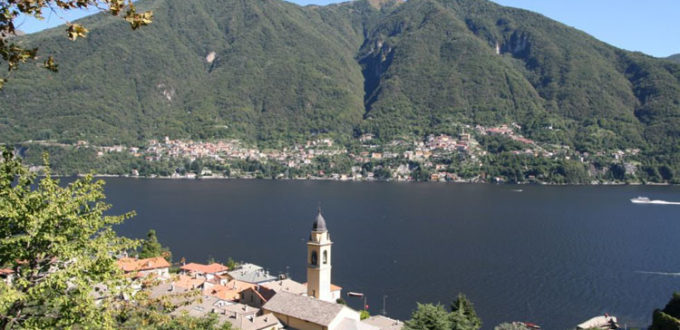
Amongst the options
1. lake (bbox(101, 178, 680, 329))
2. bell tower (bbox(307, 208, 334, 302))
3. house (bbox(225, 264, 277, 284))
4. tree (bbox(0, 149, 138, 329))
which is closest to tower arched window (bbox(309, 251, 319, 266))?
bell tower (bbox(307, 208, 334, 302))

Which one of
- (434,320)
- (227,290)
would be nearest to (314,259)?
(434,320)

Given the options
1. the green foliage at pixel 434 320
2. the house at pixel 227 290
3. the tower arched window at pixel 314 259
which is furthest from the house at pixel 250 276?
the green foliage at pixel 434 320

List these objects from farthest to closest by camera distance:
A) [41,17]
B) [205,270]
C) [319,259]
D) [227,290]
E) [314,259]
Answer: [205,270] < [227,290] < [314,259] < [319,259] < [41,17]

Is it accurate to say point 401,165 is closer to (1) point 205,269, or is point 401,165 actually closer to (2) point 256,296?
(1) point 205,269

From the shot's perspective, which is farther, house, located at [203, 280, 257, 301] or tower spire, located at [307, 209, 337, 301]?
house, located at [203, 280, 257, 301]

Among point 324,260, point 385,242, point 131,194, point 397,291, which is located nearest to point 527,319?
point 397,291

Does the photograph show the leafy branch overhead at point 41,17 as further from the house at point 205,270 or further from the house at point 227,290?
the house at point 205,270

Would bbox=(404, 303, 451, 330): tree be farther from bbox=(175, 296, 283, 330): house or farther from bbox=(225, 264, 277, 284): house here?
bbox=(225, 264, 277, 284): house
